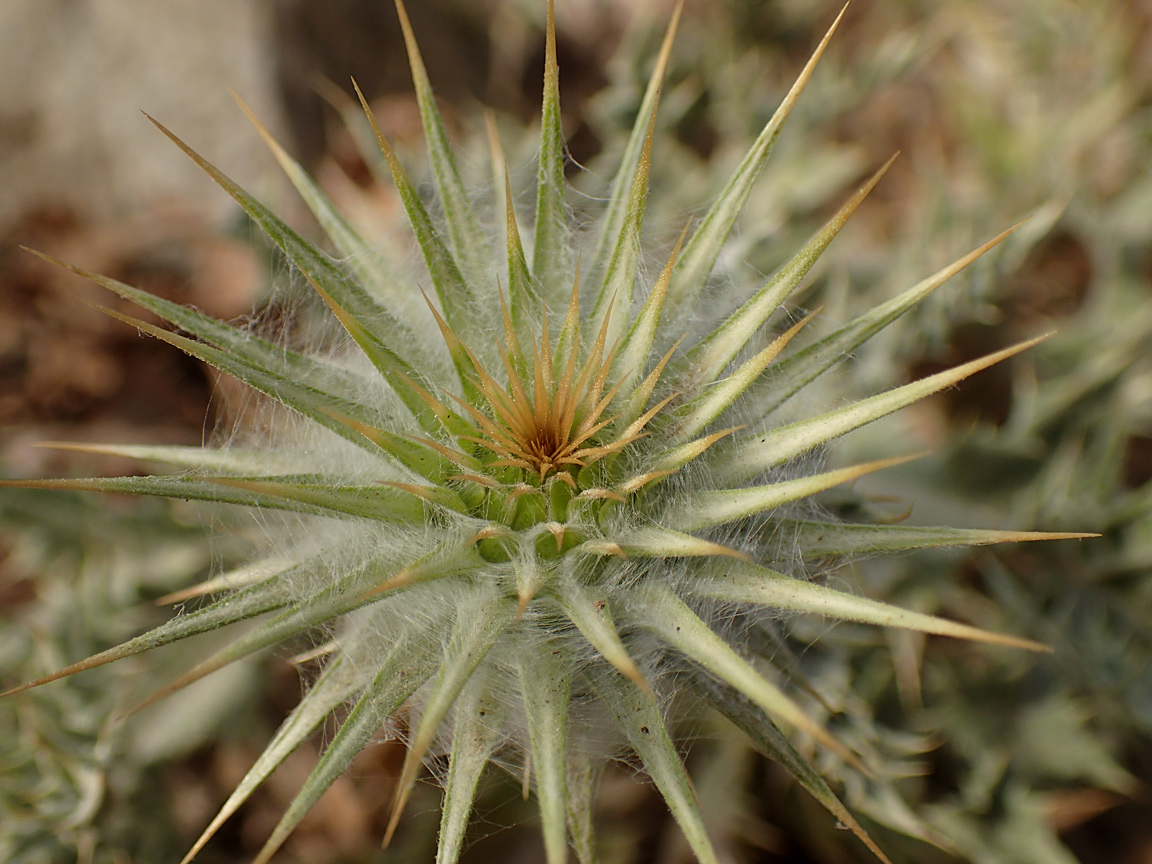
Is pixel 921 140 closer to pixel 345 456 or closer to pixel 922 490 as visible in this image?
pixel 922 490

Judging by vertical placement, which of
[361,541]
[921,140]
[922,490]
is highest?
[921,140]

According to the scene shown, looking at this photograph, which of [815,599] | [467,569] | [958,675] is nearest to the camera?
[815,599]

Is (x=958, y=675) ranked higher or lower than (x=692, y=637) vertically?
lower

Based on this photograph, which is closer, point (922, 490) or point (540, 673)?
point (540, 673)

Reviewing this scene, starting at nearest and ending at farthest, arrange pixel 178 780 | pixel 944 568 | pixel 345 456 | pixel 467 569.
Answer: pixel 467 569, pixel 345 456, pixel 944 568, pixel 178 780

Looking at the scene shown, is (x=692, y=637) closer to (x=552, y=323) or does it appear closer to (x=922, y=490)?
(x=552, y=323)


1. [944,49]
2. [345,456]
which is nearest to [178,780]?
[345,456]

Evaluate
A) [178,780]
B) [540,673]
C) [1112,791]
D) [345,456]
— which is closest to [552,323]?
[345,456]
